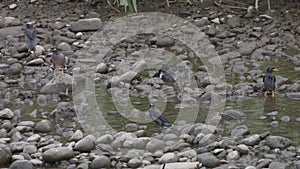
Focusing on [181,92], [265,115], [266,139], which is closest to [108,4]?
[181,92]

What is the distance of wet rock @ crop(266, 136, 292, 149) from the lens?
574 cm

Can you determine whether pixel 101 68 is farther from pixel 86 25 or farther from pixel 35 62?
pixel 86 25

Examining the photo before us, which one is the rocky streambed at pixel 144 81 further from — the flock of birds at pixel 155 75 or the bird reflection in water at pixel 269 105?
the flock of birds at pixel 155 75

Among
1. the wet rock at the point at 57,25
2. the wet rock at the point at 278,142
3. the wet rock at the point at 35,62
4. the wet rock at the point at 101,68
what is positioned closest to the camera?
the wet rock at the point at 278,142

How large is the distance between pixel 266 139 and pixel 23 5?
24.2 ft

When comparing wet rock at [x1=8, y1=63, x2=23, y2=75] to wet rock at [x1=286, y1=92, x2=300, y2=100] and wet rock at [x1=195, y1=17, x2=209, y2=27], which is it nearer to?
wet rock at [x1=195, y1=17, x2=209, y2=27]

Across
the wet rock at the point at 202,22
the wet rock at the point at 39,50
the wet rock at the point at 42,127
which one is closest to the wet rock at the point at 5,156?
the wet rock at the point at 42,127

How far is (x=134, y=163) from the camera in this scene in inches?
216

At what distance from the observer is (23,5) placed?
12070 millimetres

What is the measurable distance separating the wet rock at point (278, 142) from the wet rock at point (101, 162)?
1.46m

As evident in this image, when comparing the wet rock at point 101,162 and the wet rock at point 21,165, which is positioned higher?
the wet rock at point 21,165

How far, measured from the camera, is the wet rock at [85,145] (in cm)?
582

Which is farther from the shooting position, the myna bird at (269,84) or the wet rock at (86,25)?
the wet rock at (86,25)

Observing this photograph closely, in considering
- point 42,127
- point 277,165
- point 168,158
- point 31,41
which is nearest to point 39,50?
point 31,41
